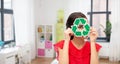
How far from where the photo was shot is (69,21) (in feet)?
4.25

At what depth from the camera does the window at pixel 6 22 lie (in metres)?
4.91

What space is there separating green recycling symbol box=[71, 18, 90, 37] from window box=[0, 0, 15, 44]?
400 centimetres

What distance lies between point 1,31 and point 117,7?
335 cm

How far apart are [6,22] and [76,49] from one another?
4179 mm

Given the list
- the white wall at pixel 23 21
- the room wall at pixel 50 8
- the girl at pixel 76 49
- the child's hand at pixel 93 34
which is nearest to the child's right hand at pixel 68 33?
the girl at pixel 76 49

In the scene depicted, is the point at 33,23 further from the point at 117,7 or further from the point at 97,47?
the point at 97,47

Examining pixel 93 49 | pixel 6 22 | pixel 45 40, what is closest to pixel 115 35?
pixel 45 40

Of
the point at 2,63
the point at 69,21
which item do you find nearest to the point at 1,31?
the point at 2,63

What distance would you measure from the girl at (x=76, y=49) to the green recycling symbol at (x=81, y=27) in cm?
4

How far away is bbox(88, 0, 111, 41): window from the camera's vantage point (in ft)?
20.5

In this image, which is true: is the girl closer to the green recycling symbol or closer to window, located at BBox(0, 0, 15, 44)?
the green recycling symbol

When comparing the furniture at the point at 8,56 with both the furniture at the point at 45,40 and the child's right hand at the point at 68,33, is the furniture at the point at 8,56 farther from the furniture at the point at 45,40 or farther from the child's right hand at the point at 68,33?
the child's right hand at the point at 68,33

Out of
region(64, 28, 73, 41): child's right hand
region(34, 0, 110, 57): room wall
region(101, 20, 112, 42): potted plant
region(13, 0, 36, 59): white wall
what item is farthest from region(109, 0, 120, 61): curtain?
region(64, 28, 73, 41): child's right hand

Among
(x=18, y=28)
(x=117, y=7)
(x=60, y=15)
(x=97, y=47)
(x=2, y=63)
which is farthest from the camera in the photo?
(x=60, y=15)
